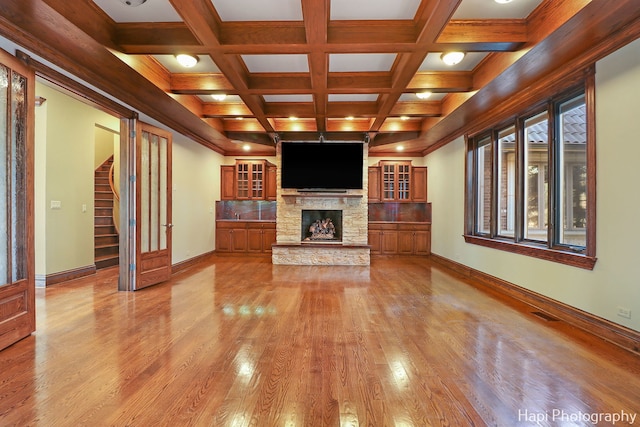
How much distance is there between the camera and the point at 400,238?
811 cm

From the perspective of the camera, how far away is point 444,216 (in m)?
7.04

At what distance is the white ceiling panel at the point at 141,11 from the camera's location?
2.90 m

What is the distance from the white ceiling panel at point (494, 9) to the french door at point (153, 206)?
4457 mm

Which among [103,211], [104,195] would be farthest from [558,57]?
[104,195]

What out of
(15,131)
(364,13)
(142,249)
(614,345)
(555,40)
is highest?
(364,13)

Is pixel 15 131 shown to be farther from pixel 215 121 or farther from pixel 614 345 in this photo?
pixel 614 345

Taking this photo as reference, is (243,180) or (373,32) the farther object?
(243,180)

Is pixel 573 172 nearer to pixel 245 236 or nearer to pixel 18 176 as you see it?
pixel 18 176

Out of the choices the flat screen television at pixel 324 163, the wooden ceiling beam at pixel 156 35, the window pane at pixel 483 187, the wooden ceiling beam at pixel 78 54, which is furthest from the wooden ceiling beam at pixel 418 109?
the wooden ceiling beam at pixel 78 54

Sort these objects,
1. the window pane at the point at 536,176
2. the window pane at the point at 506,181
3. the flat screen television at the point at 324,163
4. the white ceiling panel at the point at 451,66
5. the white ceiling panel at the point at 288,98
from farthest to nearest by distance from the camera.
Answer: the flat screen television at the point at 324,163 → the white ceiling panel at the point at 288,98 → the window pane at the point at 506,181 → the window pane at the point at 536,176 → the white ceiling panel at the point at 451,66

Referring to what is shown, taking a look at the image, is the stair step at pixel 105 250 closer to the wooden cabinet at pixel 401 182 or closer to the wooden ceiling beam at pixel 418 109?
the wooden cabinet at pixel 401 182

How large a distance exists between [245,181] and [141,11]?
18.3 ft

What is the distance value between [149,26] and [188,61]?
583 millimetres

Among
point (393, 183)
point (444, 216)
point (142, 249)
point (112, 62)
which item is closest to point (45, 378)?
point (142, 249)
